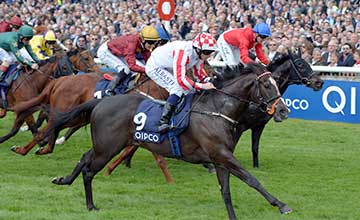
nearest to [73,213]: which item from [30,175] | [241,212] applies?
[241,212]

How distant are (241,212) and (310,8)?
11004 millimetres

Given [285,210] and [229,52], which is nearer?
[285,210]

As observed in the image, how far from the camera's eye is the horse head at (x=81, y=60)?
1239 cm

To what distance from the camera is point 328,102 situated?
13852mm

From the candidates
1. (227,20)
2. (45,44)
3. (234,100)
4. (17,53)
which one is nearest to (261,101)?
(234,100)

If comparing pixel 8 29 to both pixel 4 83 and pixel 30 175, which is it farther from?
pixel 30 175

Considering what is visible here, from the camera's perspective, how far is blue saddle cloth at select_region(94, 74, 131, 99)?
10.4 m

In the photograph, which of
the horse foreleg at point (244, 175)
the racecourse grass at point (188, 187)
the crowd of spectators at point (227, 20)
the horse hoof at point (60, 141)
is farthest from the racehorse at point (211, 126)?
the crowd of spectators at point (227, 20)

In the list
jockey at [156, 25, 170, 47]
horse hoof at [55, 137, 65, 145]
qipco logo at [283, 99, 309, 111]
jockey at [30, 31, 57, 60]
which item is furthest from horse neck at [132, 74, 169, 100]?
qipco logo at [283, 99, 309, 111]

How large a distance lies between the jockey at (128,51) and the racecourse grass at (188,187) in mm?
1262

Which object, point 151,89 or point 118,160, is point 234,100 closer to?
point 118,160

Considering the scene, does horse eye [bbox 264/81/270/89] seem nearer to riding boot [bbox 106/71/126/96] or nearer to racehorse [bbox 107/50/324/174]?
racehorse [bbox 107/50/324/174]

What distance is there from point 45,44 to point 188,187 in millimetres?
5235

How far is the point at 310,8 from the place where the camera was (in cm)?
1814
